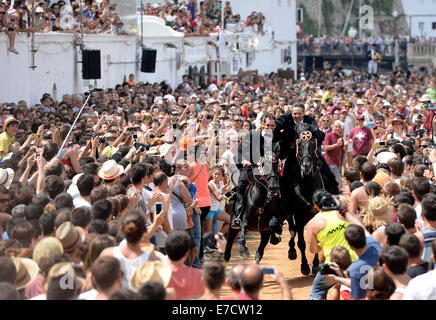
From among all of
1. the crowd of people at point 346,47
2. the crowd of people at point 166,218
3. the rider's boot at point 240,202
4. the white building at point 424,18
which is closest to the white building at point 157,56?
the crowd of people at point 166,218

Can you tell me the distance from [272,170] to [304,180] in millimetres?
418

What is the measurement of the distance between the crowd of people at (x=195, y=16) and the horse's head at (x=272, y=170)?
18.5 metres

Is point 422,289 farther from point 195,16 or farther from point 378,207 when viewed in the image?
point 195,16

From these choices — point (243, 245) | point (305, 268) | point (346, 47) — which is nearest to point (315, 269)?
point (305, 268)

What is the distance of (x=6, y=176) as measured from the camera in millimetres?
8641

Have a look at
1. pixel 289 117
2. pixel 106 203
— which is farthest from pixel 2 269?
pixel 289 117

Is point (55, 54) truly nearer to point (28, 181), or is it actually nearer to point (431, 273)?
point (28, 181)

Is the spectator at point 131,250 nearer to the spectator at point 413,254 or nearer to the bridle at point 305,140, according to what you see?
the spectator at point 413,254

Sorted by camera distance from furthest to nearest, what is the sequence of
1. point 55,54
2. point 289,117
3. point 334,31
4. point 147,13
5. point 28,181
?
point 334,31, point 147,13, point 55,54, point 289,117, point 28,181

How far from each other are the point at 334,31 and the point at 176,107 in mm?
65396

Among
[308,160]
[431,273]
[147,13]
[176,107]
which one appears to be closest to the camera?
[431,273]

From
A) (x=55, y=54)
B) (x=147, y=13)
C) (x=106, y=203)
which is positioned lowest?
(x=106, y=203)

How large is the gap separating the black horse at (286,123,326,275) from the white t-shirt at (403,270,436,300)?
12.8ft
